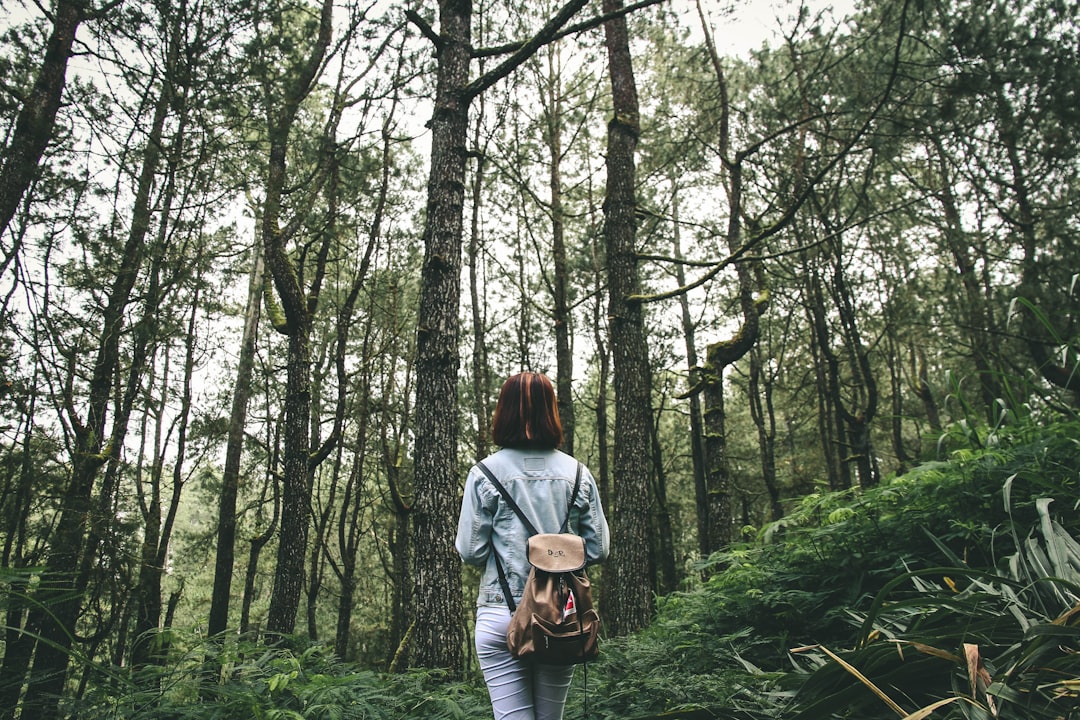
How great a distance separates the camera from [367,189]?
40.0 ft

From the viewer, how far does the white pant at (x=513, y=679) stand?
7.77 feet

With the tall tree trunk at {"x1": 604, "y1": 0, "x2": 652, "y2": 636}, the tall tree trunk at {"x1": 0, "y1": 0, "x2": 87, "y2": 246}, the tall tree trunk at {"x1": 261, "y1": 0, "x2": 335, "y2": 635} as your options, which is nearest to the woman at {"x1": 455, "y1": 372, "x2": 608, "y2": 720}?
the tall tree trunk at {"x1": 604, "y1": 0, "x2": 652, "y2": 636}

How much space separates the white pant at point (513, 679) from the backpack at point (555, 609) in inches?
3.7

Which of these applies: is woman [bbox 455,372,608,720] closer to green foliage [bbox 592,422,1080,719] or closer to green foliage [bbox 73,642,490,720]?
green foliage [bbox 592,422,1080,719]

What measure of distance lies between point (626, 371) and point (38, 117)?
271 inches

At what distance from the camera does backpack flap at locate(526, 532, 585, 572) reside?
2299 mm

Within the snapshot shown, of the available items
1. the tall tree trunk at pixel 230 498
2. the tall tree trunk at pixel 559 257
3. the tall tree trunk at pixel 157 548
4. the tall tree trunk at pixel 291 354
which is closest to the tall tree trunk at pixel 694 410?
the tall tree trunk at pixel 559 257

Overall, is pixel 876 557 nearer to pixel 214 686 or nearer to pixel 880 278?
pixel 214 686

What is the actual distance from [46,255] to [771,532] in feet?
26.5

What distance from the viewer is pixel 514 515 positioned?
2555mm

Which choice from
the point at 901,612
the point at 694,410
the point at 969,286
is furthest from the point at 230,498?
the point at 969,286

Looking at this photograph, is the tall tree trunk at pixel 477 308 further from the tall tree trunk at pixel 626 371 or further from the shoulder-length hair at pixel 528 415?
the shoulder-length hair at pixel 528 415

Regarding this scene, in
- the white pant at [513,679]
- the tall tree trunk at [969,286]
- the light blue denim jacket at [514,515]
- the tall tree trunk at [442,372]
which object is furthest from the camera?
the tall tree trunk at [969,286]

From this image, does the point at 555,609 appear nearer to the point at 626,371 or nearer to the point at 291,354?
the point at 626,371
